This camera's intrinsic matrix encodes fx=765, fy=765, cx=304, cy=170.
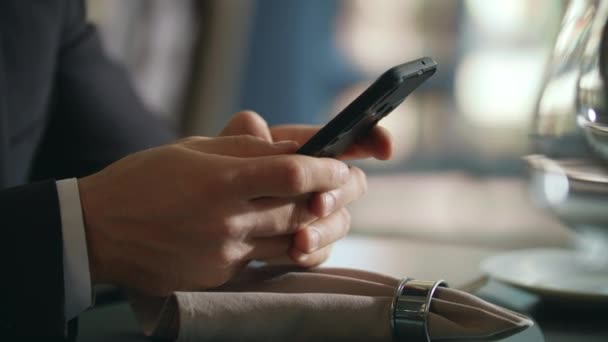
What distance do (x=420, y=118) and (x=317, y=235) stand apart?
8.56ft

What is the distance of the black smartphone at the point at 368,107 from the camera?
1.37 ft

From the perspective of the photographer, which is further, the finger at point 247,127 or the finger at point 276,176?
the finger at point 247,127

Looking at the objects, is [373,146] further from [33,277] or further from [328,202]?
[33,277]

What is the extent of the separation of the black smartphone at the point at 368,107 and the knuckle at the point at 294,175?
1.2 inches

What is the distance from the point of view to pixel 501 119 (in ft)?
9.93

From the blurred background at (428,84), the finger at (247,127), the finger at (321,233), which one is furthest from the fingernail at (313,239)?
the blurred background at (428,84)

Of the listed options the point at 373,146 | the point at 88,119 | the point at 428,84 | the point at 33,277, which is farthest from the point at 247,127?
the point at 428,84

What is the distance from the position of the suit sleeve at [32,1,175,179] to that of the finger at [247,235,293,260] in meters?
0.37

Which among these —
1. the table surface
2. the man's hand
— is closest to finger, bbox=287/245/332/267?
the man's hand

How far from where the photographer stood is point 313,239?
50 centimetres

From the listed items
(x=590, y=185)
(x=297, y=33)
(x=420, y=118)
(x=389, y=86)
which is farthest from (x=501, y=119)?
(x=389, y=86)

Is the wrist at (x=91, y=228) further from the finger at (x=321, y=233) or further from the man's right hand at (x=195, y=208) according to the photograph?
the finger at (x=321, y=233)

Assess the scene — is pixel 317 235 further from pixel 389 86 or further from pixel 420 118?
pixel 420 118

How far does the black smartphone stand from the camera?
42cm
